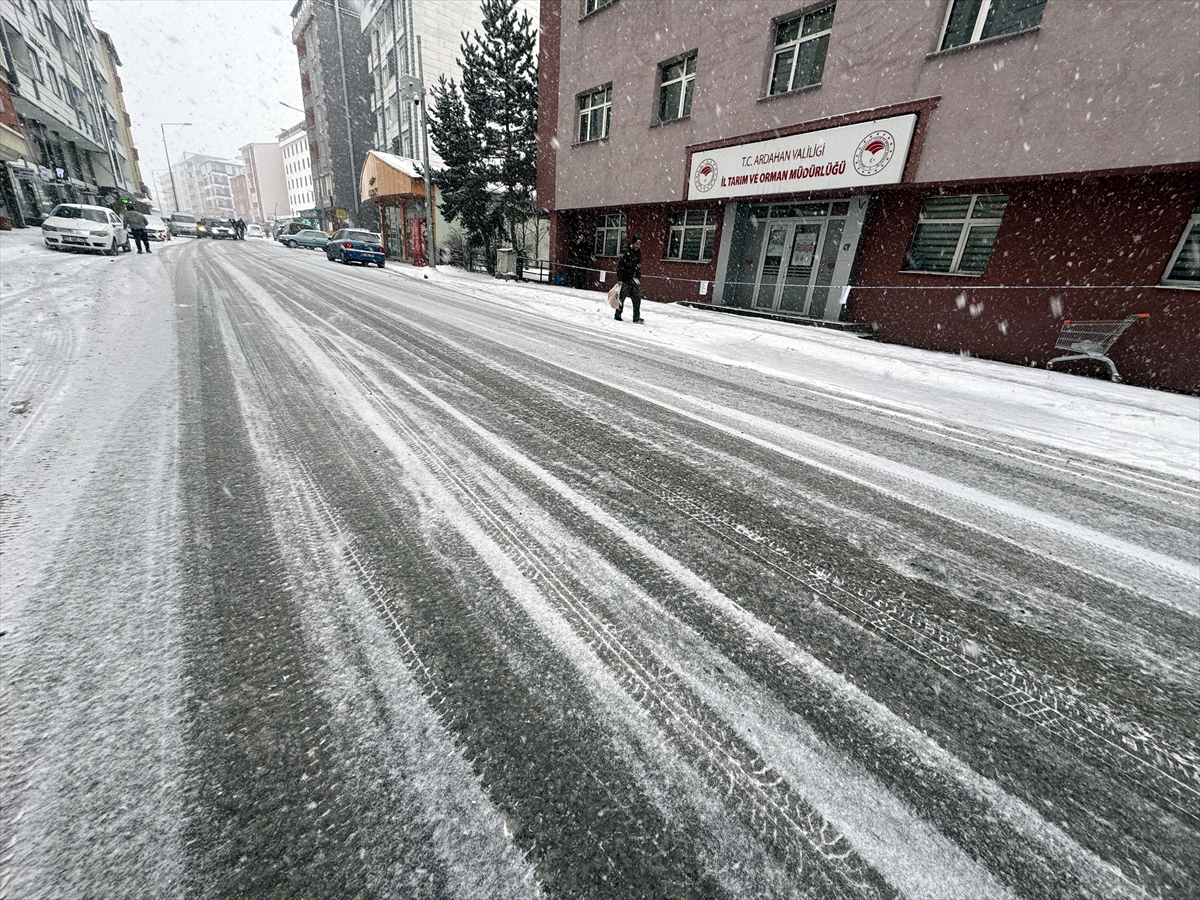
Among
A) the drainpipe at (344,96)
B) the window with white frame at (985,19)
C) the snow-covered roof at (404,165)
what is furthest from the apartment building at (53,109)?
the window with white frame at (985,19)

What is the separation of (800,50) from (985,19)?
3.50 metres

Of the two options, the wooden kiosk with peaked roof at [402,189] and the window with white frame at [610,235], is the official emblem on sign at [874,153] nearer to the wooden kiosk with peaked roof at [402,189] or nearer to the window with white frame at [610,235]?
the window with white frame at [610,235]

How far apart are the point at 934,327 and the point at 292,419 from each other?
10868 millimetres

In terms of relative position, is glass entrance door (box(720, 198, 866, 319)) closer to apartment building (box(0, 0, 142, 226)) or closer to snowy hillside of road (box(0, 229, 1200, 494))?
snowy hillside of road (box(0, 229, 1200, 494))

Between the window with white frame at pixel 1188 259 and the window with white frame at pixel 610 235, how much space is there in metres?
12.5

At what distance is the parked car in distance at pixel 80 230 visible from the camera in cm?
1374

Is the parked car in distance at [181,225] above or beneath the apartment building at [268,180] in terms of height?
beneath

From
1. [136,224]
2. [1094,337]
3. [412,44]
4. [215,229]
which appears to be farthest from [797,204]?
[215,229]

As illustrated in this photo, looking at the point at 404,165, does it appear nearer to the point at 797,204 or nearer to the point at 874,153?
the point at 797,204

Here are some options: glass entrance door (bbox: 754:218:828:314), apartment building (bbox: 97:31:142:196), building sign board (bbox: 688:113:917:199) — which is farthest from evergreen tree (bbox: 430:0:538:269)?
apartment building (bbox: 97:31:142:196)

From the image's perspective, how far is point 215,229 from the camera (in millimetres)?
36781

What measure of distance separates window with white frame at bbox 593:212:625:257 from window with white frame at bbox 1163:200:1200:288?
12536 mm

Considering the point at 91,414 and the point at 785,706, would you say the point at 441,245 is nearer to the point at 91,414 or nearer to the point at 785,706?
the point at 91,414

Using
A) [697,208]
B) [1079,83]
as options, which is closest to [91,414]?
[1079,83]
